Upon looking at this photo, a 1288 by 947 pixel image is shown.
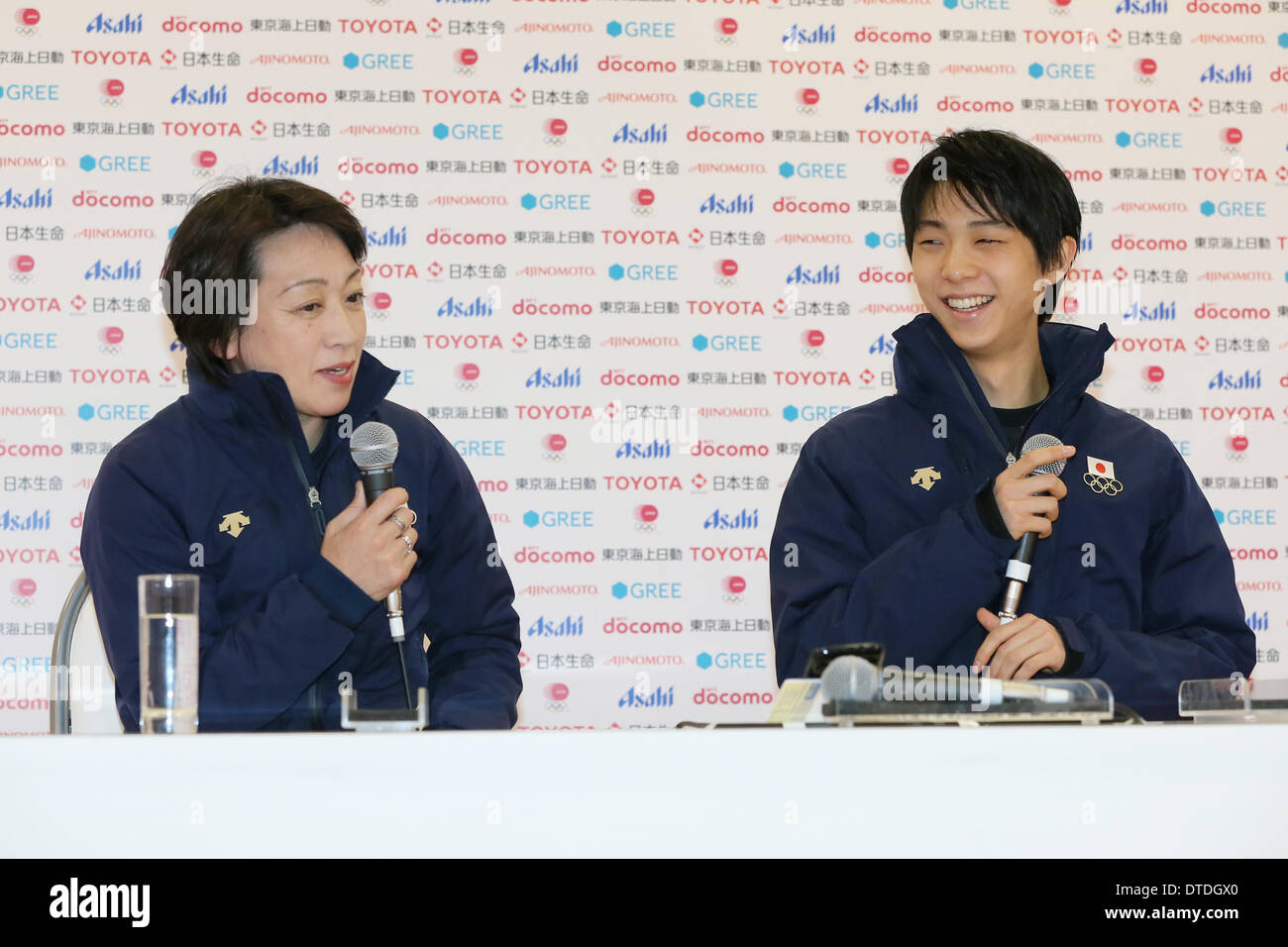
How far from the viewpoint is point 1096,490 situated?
7.72 ft

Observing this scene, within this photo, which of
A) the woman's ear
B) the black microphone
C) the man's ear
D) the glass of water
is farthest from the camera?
the man's ear

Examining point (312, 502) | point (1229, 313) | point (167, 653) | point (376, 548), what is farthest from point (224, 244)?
point (1229, 313)

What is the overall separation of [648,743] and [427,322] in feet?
8.76

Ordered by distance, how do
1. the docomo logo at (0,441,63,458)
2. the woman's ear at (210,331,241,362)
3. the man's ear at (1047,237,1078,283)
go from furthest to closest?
the docomo logo at (0,441,63,458) → the man's ear at (1047,237,1078,283) → the woman's ear at (210,331,241,362)

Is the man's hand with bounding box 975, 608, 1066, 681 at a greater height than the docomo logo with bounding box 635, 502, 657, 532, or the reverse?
the docomo logo with bounding box 635, 502, 657, 532

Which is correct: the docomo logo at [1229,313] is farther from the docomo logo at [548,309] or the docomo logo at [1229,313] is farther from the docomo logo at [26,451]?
the docomo logo at [26,451]

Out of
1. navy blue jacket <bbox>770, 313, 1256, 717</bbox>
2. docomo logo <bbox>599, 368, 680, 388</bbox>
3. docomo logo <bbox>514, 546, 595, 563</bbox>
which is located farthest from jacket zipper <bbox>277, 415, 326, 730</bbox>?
docomo logo <bbox>599, 368, 680, 388</bbox>

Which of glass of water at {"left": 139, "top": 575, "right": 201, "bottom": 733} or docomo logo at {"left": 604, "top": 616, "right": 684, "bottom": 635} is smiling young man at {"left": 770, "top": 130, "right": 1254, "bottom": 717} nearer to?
glass of water at {"left": 139, "top": 575, "right": 201, "bottom": 733}

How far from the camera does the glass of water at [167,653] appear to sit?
163cm

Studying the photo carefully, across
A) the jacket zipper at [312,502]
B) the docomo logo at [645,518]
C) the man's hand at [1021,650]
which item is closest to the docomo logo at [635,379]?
the docomo logo at [645,518]

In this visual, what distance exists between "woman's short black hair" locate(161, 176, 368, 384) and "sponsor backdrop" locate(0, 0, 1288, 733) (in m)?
1.38

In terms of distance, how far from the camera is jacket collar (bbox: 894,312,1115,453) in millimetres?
2396

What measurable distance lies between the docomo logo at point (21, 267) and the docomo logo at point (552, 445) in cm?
141
